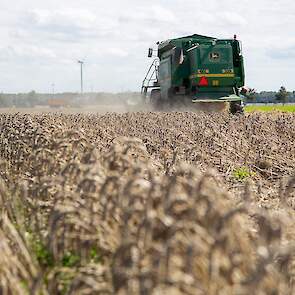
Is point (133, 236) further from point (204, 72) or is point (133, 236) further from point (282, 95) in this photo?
point (282, 95)

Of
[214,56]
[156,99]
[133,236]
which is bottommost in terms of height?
[133,236]

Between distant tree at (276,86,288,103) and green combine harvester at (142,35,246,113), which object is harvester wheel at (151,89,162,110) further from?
distant tree at (276,86,288,103)

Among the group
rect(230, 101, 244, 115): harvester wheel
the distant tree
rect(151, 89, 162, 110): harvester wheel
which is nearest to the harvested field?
rect(230, 101, 244, 115): harvester wheel

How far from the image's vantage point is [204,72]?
24.8 metres

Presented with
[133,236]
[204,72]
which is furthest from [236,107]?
[133,236]

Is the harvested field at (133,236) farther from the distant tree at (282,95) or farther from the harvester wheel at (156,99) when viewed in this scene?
the distant tree at (282,95)

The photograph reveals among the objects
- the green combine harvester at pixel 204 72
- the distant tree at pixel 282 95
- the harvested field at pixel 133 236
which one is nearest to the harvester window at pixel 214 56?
the green combine harvester at pixel 204 72

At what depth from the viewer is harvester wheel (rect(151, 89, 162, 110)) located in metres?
29.1

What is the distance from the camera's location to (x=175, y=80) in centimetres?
2600

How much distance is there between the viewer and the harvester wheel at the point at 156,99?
95.4 ft

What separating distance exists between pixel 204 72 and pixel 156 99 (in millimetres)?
5220

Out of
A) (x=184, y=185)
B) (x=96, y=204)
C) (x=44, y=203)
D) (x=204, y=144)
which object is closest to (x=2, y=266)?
Answer: (x=96, y=204)

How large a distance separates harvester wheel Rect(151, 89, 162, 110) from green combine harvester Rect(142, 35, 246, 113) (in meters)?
1.65

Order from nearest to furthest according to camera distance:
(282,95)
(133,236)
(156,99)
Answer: (133,236) → (156,99) → (282,95)
